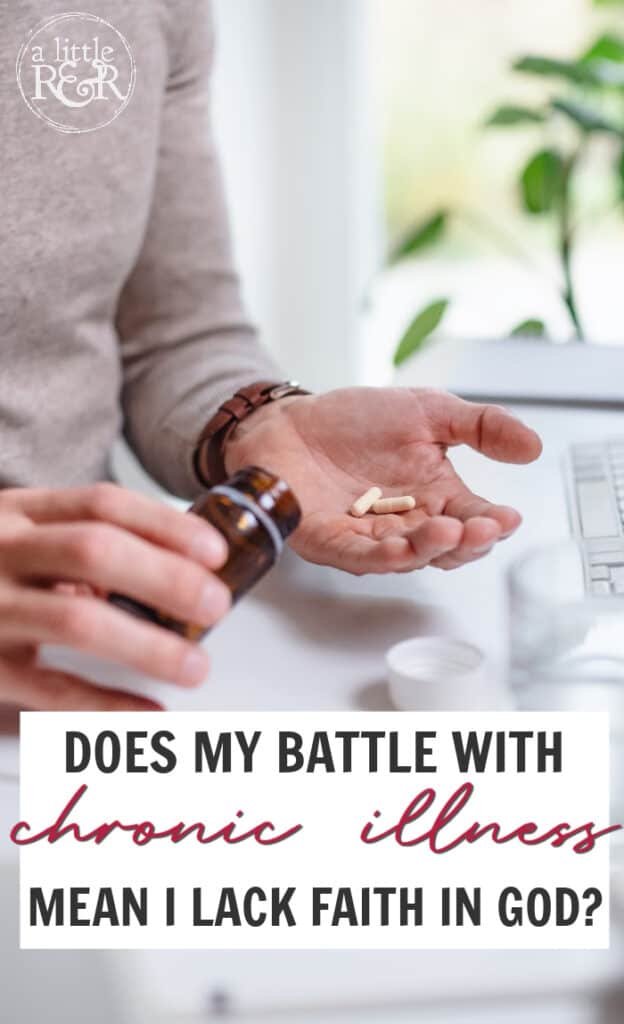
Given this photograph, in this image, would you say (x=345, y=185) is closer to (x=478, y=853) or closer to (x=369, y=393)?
(x=369, y=393)

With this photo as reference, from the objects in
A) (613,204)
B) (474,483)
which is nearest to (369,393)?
(474,483)

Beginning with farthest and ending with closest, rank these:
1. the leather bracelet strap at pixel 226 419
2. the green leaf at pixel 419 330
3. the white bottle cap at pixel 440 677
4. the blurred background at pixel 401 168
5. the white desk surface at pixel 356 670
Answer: the blurred background at pixel 401 168 < the green leaf at pixel 419 330 < the leather bracelet strap at pixel 226 419 < the white bottle cap at pixel 440 677 < the white desk surface at pixel 356 670

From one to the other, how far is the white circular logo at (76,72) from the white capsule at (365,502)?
0.30 m

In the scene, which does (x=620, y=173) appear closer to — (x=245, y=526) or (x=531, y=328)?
(x=531, y=328)

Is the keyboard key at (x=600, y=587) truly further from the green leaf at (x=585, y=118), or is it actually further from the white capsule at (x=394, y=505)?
the green leaf at (x=585, y=118)

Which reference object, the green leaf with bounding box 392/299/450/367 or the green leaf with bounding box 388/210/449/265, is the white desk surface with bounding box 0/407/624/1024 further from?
the green leaf with bounding box 388/210/449/265

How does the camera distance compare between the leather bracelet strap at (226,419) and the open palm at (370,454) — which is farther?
the leather bracelet strap at (226,419)

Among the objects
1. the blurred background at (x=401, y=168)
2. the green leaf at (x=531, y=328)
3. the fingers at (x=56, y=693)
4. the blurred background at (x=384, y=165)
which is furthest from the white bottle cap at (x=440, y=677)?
the blurred background at (x=384, y=165)

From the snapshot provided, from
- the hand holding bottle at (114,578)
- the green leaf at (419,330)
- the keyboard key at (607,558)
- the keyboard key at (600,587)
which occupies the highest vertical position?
the green leaf at (419,330)

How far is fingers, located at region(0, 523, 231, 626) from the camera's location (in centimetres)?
39

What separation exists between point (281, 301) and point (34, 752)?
54.2 inches

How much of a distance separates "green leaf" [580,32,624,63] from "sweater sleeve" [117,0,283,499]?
28.6 inches

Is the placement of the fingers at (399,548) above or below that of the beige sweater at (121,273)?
below

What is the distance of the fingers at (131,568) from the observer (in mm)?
388
